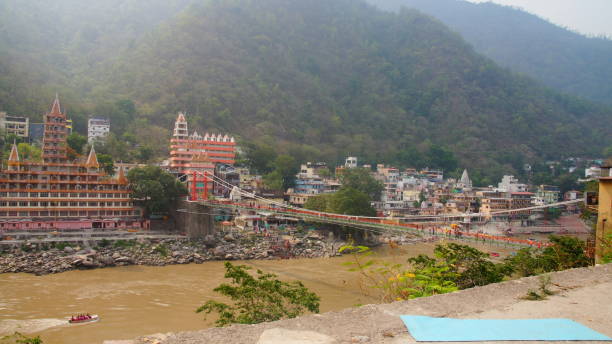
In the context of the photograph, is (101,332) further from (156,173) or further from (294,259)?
(156,173)

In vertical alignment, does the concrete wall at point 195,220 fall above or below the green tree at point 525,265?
below

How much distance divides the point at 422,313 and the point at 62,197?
21.5 m

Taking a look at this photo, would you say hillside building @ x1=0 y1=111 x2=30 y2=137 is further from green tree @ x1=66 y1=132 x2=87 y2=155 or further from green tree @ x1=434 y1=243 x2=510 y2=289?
green tree @ x1=434 y1=243 x2=510 y2=289

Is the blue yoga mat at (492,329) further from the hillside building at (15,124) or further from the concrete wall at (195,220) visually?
the hillside building at (15,124)

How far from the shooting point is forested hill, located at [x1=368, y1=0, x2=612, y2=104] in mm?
94062

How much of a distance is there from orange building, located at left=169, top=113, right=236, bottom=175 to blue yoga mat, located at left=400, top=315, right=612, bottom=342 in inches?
1032

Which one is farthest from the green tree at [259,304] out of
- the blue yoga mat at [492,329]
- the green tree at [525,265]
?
the blue yoga mat at [492,329]

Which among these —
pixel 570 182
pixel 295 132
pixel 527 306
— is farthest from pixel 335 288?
pixel 295 132

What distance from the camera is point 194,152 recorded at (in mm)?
30766

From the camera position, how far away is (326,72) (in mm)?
69562

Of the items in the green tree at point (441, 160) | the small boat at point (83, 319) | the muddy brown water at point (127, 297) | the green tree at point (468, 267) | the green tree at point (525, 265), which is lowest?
the muddy brown water at point (127, 297)

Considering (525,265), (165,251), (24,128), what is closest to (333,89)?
(24,128)

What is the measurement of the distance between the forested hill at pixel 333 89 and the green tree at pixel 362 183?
873 cm

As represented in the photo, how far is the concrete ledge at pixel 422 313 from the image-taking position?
8.79 ft
